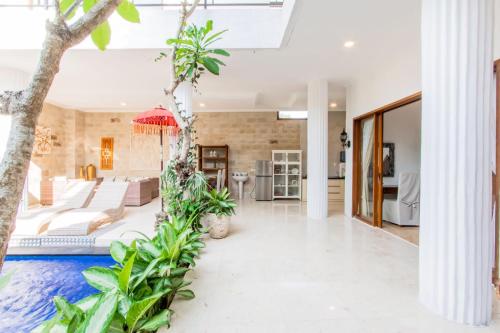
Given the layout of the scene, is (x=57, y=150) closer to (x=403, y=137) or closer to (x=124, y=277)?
(x=124, y=277)

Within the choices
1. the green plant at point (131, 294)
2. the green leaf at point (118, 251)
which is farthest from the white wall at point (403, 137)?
the green leaf at point (118, 251)

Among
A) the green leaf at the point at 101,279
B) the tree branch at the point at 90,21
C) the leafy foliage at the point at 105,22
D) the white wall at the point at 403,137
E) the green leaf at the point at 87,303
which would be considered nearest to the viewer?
the tree branch at the point at 90,21

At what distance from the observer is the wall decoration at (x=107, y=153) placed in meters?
8.84

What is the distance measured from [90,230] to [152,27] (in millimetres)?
3403

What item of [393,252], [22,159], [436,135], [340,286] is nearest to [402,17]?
[436,135]

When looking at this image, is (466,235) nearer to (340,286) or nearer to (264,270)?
(340,286)

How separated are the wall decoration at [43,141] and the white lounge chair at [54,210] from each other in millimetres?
2390

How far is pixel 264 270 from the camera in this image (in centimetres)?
261

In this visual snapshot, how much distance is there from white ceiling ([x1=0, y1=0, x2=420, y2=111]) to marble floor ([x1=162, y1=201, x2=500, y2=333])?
9.56 feet

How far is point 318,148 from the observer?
17.1 ft

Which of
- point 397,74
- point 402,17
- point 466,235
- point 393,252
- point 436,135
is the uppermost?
point 402,17

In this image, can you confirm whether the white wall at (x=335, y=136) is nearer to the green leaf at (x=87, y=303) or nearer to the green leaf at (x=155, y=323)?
the green leaf at (x=155, y=323)

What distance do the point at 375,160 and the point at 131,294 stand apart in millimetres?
4448

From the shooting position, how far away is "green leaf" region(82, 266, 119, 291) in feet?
5.18
